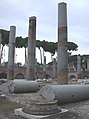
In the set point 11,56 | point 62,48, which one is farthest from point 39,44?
point 62,48

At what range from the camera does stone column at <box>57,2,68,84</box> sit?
1211 centimetres

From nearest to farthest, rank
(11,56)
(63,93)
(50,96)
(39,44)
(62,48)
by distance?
(50,96) < (63,93) < (62,48) < (11,56) < (39,44)

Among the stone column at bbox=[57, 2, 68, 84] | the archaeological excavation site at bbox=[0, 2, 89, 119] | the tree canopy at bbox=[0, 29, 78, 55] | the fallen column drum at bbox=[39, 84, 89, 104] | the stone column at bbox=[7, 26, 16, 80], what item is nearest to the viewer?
the archaeological excavation site at bbox=[0, 2, 89, 119]

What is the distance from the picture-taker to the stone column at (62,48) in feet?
39.7

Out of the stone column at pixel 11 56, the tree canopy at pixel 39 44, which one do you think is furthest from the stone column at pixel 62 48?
the tree canopy at pixel 39 44

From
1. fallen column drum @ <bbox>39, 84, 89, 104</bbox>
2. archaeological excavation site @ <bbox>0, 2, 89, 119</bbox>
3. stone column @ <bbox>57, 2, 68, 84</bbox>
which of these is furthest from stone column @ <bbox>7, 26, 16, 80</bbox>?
fallen column drum @ <bbox>39, 84, 89, 104</bbox>

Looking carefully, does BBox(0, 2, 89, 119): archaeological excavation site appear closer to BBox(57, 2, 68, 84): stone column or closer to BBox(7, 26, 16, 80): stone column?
BBox(57, 2, 68, 84): stone column

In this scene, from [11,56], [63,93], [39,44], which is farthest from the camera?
[39,44]

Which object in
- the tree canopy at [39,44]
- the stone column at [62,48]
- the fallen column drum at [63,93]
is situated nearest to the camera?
the fallen column drum at [63,93]

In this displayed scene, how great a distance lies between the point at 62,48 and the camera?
1216 cm

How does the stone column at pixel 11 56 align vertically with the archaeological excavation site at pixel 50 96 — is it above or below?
above

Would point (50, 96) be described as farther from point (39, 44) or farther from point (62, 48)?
point (39, 44)

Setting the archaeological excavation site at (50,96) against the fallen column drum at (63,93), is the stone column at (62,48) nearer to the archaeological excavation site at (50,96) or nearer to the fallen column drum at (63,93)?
the archaeological excavation site at (50,96)

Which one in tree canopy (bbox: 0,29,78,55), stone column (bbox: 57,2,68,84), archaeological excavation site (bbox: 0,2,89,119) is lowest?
archaeological excavation site (bbox: 0,2,89,119)
